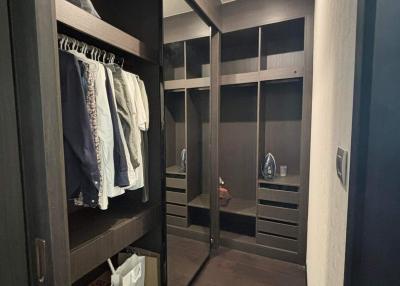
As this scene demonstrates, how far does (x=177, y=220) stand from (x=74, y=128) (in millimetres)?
1495

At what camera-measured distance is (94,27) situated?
106cm

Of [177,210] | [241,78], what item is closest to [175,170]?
[177,210]

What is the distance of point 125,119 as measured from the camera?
1.29 meters

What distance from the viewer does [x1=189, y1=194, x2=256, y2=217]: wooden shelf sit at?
2.36m

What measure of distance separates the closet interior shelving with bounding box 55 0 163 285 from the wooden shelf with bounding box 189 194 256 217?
0.78 metres

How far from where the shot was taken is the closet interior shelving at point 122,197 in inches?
42.5

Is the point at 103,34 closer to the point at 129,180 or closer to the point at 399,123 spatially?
the point at 129,180

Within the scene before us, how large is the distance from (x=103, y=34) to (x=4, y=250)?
102 centimetres

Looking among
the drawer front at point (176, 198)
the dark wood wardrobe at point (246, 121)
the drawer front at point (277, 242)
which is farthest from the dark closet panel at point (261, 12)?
the drawer front at point (277, 242)

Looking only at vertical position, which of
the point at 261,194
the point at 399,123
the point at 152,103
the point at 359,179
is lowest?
the point at 261,194

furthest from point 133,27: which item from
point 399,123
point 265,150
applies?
point 265,150

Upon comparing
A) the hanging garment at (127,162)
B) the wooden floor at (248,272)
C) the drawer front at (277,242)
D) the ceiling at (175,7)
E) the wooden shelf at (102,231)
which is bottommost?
the wooden floor at (248,272)

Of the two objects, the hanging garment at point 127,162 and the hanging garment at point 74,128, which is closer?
the hanging garment at point 74,128

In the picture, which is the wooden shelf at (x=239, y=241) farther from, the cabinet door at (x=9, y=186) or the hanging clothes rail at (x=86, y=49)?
the hanging clothes rail at (x=86, y=49)
